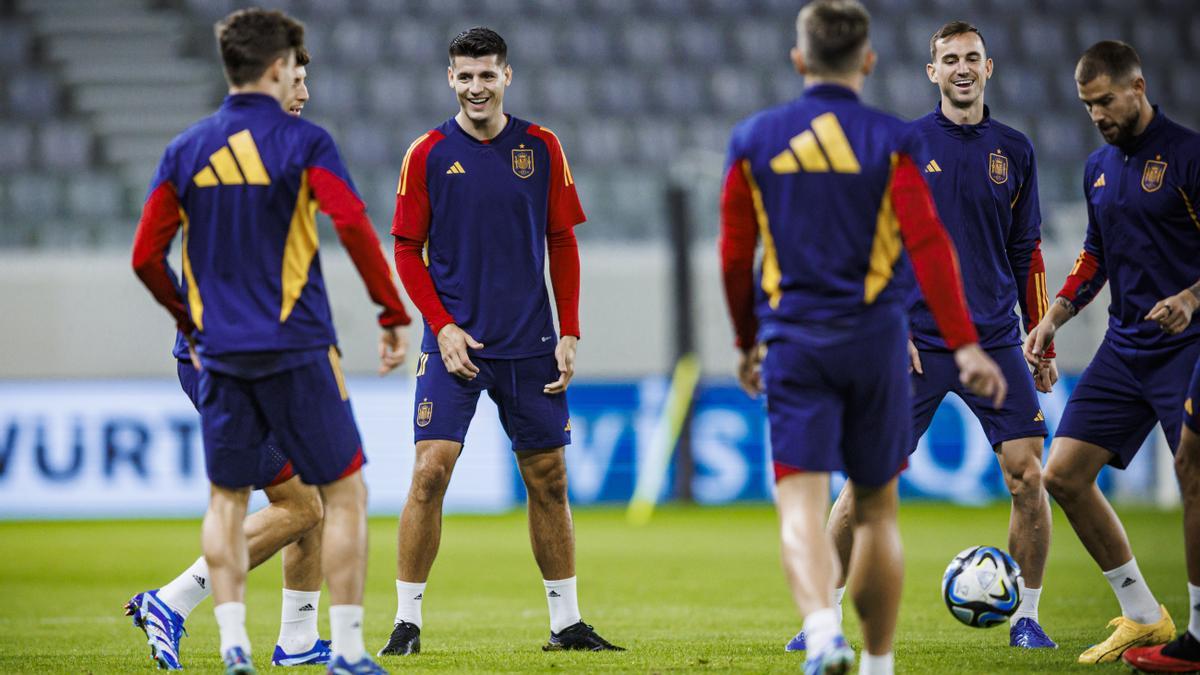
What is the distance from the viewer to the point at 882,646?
4340mm

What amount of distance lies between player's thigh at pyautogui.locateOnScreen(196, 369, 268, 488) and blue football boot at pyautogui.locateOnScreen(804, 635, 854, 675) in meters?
1.79

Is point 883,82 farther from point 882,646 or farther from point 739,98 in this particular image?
point 882,646

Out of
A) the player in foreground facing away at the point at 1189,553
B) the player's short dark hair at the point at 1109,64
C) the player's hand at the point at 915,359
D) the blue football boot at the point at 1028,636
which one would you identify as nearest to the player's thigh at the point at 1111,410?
the player in foreground facing away at the point at 1189,553

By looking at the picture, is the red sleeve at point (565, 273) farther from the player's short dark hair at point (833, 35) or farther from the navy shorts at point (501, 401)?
the player's short dark hair at point (833, 35)

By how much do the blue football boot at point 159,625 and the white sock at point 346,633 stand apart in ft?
3.69

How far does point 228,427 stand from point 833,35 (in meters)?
2.10

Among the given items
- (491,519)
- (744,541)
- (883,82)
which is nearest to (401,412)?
(491,519)

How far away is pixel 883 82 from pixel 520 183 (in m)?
14.7

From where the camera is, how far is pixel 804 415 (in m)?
4.29

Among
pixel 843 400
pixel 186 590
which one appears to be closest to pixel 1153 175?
pixel 843 400

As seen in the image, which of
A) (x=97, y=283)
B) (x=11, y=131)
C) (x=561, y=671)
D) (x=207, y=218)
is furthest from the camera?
(x=11, y=131)

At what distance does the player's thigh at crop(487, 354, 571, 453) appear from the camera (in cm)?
619

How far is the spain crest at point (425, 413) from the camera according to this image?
6.16 m

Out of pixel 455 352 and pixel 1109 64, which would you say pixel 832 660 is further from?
pixel 1109 64
